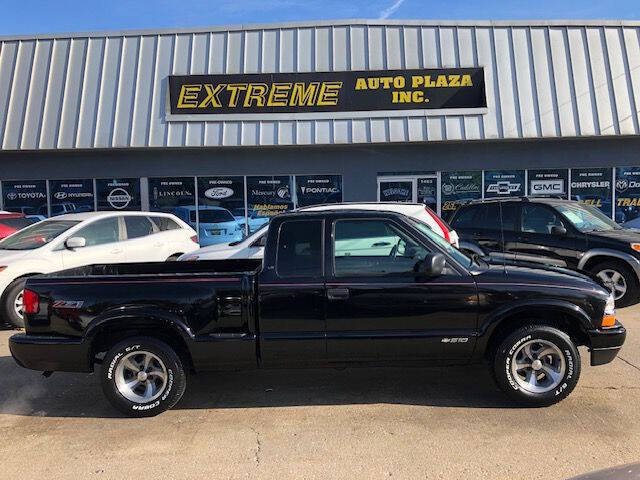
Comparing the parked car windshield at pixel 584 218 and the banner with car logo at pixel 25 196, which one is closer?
the parked car windshield at pixel 584 218

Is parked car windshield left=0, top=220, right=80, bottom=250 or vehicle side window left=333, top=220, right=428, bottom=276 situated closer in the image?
vehicle side window left=333, top=220, right=428, bottom=276

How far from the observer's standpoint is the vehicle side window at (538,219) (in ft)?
27.5

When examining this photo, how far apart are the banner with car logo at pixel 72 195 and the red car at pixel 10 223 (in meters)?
5.01

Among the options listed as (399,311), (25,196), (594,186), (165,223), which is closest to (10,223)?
(165,223)

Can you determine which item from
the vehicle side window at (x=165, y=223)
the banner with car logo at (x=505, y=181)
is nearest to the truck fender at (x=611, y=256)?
the banner with car logo at (x=505, y=181)

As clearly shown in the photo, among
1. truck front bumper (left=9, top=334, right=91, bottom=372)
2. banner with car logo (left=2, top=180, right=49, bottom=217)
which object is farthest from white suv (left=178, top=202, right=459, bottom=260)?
banner with car logo (left=2, top=180, right=49, bottom=217)

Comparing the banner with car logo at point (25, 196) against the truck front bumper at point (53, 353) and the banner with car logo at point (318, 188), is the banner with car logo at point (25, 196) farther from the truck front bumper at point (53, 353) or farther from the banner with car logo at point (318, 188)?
the truck front bumper at point (53, 353)

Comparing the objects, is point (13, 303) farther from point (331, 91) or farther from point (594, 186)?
point (594, 186)

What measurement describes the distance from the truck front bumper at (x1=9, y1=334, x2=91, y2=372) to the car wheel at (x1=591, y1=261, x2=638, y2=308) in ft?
23.5

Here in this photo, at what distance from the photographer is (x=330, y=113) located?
537 inches

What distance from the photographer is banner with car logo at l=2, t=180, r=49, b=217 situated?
595 inches

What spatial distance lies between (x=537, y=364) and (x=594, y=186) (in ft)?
39.1

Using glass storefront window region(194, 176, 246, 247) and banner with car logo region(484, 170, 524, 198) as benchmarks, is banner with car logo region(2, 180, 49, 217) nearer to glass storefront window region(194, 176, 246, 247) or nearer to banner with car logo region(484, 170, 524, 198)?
glass storefront window region(194, 176, 246, 247)

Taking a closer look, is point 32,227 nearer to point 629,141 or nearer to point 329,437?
point 329,437
